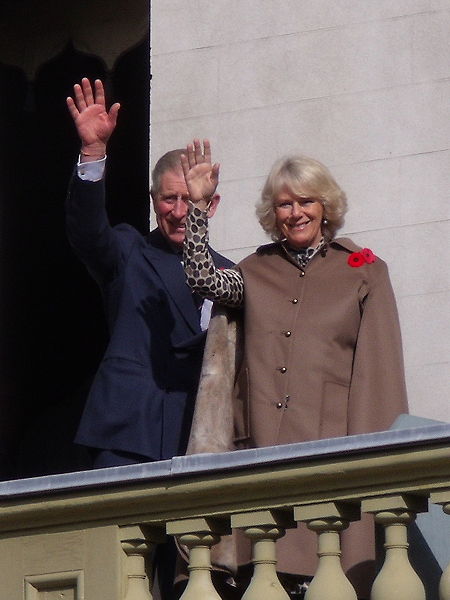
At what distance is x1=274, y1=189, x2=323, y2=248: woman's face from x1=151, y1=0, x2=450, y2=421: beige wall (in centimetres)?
141

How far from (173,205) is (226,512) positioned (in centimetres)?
158

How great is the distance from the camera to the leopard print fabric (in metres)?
6.65

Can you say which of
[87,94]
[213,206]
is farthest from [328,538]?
[87,94]

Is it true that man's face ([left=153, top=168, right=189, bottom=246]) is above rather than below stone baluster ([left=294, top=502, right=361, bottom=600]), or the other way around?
above

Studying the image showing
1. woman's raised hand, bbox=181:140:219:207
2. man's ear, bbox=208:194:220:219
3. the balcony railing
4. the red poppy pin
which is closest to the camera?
the balcony railing

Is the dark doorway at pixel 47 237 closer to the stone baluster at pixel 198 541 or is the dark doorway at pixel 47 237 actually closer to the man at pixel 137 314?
the man at pixel 137 314

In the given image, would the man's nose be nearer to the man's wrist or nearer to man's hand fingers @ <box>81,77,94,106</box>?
the man's wrist

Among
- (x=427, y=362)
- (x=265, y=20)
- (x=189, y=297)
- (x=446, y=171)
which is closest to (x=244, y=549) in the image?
(x=189, y=297)

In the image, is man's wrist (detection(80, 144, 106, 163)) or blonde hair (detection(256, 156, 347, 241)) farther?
man's wrist (detection(80, 144, 106, 163))

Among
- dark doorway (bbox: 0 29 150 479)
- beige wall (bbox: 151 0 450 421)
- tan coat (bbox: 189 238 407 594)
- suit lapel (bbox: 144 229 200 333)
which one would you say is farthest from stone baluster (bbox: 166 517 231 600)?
dark doorway (bbox: 0 29 150 479)

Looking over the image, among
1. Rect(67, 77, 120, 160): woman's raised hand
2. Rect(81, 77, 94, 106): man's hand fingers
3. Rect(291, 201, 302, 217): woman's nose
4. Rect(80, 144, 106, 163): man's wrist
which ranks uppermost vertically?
Rect(81, 77, 94, 106): man's hand fingers

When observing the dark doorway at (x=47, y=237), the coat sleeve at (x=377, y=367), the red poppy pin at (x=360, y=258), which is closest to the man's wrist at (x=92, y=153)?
the red poppy pin at (x=360, y=258)

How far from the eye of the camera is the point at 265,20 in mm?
8969

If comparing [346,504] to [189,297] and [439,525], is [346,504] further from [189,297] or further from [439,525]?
[189,297]
